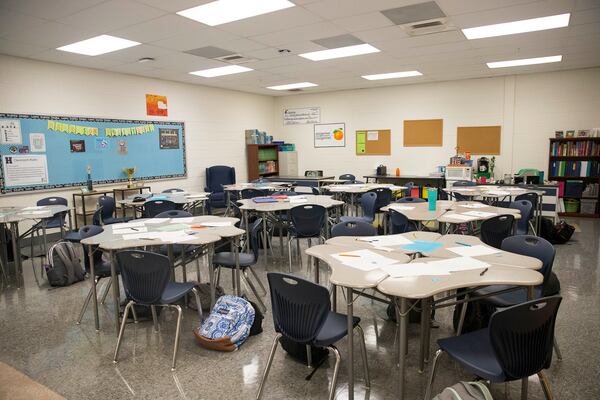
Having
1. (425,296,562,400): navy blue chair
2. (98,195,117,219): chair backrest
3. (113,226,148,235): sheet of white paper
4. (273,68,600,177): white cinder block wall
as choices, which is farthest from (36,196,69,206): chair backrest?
(273,68,600,177): white cinder block wall

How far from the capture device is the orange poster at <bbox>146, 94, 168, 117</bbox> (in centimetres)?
833

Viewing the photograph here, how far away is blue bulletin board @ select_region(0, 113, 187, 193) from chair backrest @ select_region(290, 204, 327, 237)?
180 inches

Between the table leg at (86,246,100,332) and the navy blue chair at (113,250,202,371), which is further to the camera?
the table leg at (86,246,100,332)

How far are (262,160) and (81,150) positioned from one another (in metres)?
4.87

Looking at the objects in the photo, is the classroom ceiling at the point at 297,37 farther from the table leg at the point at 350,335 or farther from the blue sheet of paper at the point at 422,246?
the table leg at the point at 350,335

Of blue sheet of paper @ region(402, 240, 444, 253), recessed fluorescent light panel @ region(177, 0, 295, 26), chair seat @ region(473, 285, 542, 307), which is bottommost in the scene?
chair seat @ region(473, 285, 542, 307)

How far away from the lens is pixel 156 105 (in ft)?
27.8

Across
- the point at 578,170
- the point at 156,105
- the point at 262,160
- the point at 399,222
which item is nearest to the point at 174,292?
the point at 399,222

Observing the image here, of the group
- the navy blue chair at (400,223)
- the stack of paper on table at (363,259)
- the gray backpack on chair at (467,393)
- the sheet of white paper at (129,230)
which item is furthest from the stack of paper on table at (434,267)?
the sheet of white paper at (129,230)

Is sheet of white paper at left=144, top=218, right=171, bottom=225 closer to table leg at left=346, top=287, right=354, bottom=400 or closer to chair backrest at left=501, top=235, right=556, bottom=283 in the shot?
table leg at left=346, top=287, right=354, bottom=400

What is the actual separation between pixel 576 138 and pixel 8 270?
32.7ft

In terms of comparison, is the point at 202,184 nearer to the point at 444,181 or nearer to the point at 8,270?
the point at 8,270

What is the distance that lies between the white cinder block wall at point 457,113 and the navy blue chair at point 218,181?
8.39 ft

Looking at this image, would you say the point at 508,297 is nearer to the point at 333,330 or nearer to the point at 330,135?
the point at 333,330
